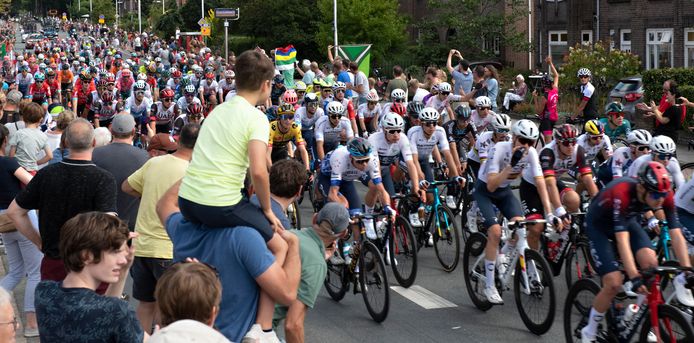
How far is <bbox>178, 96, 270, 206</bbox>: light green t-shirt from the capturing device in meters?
4.88

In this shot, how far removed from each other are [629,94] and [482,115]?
9.94 meters

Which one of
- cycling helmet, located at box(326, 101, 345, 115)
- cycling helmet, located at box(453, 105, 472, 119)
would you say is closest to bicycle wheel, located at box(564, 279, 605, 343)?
cycling helmet, located at box(326, 101, 345, 115)

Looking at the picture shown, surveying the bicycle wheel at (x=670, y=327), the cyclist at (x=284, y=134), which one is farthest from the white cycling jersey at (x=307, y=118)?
the bicycle wheel at (x=670, y=327)

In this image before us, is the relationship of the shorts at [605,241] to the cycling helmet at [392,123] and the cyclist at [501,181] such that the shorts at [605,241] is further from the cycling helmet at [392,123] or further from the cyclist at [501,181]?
the cycling helmet at [392,123]

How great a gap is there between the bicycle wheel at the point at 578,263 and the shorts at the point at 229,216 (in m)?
5.20

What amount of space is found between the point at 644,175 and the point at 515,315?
2850mm

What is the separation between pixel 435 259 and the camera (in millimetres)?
11977

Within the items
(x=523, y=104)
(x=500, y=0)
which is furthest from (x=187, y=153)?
(x=500, y=0)

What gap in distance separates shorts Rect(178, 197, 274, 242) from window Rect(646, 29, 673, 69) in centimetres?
3468

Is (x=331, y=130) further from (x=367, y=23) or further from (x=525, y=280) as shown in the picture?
(x=367, y=23)

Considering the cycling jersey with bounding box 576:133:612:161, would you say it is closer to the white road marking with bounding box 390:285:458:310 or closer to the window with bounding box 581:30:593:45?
the white road marking with bounding box 390:285:458:310

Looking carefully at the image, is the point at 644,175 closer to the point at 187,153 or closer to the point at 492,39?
the point at 187,153

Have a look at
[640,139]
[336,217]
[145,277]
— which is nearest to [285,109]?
[640,139]

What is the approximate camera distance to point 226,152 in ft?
16.1
